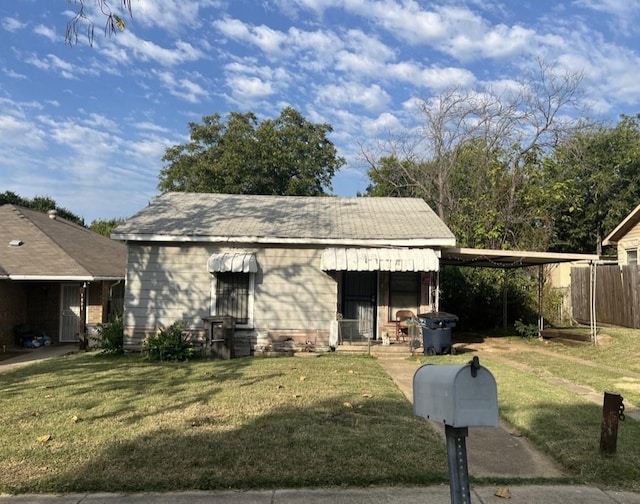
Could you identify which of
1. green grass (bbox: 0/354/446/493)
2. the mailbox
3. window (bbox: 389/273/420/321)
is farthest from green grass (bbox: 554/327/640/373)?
the mailbox

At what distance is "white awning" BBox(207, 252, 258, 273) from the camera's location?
12219 mm

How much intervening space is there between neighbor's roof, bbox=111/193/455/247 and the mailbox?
10.1 metres

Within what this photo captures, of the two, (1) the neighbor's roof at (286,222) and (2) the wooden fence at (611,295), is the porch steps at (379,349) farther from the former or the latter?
(2) the wooden fence at (611,295)

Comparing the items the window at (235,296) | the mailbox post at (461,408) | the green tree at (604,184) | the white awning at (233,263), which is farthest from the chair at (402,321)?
the green tree at (604,184)

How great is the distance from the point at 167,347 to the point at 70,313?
784 cm

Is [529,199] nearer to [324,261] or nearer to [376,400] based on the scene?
[324,261]

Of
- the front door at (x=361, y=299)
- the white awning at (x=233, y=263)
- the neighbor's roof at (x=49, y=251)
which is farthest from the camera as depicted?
the neighbor's roof at (x=49, y=251)

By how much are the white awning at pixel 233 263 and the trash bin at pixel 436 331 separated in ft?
13.5

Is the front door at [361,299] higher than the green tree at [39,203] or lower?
lower

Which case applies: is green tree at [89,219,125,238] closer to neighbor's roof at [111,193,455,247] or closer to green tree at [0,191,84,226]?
green tree at [0,191,84,226]

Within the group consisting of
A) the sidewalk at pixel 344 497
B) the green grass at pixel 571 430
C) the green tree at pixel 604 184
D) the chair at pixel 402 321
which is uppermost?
the green tree at pixel 604 184

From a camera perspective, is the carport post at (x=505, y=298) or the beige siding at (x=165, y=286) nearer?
the beige siding at (x=165, y=286)

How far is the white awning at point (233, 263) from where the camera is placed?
1222 cm

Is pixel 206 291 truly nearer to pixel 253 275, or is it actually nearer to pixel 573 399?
pixel 253 275
